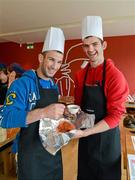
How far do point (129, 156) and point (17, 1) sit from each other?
8.25 feet

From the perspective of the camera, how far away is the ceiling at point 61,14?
9.09 ft

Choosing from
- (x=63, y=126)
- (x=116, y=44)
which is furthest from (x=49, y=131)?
(x=116, y=44)

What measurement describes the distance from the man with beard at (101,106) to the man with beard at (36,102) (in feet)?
0.78

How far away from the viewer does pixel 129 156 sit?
3.72 feet

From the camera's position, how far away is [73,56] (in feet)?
17.6

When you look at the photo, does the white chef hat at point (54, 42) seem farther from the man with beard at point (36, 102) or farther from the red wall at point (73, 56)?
the red wall at point (73, 56)

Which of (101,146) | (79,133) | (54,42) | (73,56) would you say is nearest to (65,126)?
(79,133)

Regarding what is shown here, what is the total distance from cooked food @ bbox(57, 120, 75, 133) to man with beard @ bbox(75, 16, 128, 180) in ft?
0.34

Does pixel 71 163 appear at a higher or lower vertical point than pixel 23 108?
lower

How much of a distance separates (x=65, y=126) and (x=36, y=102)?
233 mm

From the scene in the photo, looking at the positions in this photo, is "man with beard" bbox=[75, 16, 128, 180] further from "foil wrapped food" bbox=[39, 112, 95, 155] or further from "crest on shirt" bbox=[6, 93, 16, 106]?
"crest on shirt" bbox=[6, 93, 16, 106]

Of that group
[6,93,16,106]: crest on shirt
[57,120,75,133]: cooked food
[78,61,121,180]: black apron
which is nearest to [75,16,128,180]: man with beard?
[78,61,121,180]: black apron

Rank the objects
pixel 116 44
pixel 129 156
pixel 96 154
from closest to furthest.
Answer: pixel 129 156
pixel 96 154
pixel 116 44

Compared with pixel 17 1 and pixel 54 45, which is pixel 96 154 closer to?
pixel 54 45
